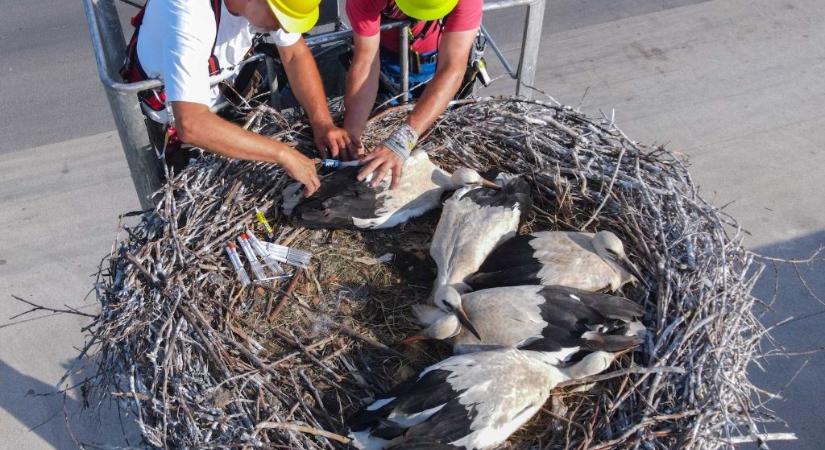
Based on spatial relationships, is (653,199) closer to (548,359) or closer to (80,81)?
(548,359)

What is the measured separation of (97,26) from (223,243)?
3.69 feet

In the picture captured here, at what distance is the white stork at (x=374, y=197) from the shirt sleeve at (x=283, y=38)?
0.69 meters

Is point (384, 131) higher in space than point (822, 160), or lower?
higher

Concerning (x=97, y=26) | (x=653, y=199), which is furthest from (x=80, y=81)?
(x=653, y=199)

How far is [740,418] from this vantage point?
111 inches

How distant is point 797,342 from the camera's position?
201 inches

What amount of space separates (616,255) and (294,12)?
1798 mm

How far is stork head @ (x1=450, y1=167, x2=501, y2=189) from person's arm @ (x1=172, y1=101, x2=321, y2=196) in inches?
26.6

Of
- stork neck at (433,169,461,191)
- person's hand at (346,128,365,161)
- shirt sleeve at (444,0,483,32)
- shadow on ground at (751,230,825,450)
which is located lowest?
shadow on ground at (751,230,825,450)

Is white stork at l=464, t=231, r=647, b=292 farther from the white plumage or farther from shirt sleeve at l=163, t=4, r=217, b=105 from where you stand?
shirt sleeve at l=163, t=4, r=217, b=105

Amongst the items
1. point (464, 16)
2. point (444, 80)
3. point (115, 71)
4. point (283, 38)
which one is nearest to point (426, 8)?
point (464, 16)

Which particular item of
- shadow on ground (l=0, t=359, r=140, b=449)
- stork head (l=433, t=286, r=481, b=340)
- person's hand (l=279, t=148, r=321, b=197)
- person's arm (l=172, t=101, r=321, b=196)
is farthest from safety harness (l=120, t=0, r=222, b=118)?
shadow on ground (l=0, t=359, r=140, b=449)

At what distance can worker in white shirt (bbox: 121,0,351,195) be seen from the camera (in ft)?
10.3

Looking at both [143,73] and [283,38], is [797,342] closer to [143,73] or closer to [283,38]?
[283,38]
